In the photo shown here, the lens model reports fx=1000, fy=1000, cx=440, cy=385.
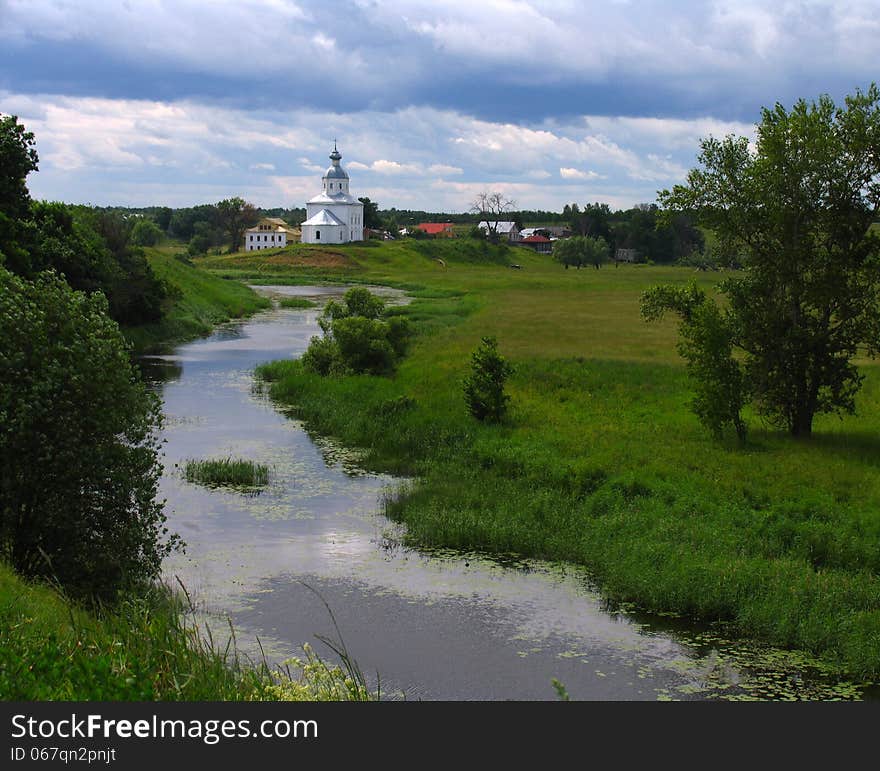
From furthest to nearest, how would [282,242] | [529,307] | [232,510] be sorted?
1. [282,242]
2. [529,307]
3. [232,510]

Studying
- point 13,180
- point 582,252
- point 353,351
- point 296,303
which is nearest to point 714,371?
point 353,351

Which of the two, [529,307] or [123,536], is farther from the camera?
[529,307]

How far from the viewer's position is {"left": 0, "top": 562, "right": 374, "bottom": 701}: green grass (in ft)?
32.5

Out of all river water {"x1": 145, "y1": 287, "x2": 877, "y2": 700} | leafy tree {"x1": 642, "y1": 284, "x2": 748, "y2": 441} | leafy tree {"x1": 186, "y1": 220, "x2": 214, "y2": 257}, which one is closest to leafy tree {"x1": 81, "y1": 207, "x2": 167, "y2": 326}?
river water {"x1": 145, "y1": 287, "x2": 877, "y2": 700}

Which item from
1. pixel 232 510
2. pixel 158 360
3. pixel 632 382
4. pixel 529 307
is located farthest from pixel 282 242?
pixel 232 510

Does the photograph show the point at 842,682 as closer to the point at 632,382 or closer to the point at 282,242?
the point at 632,382

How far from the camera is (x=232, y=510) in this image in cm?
2473

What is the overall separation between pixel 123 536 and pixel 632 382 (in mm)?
24285

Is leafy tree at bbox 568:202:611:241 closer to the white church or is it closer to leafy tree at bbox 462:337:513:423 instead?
the white church

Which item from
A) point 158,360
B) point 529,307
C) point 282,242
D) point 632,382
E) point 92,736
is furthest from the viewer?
point 282,242

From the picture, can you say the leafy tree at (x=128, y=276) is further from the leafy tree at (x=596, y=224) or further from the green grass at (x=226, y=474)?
the leafy tree at (x=596, y=224)

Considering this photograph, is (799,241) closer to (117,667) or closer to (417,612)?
(417,612)

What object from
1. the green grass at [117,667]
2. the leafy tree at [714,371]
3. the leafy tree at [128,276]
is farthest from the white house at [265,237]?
the green grass at [117,667]

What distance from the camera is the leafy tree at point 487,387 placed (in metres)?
32.2
